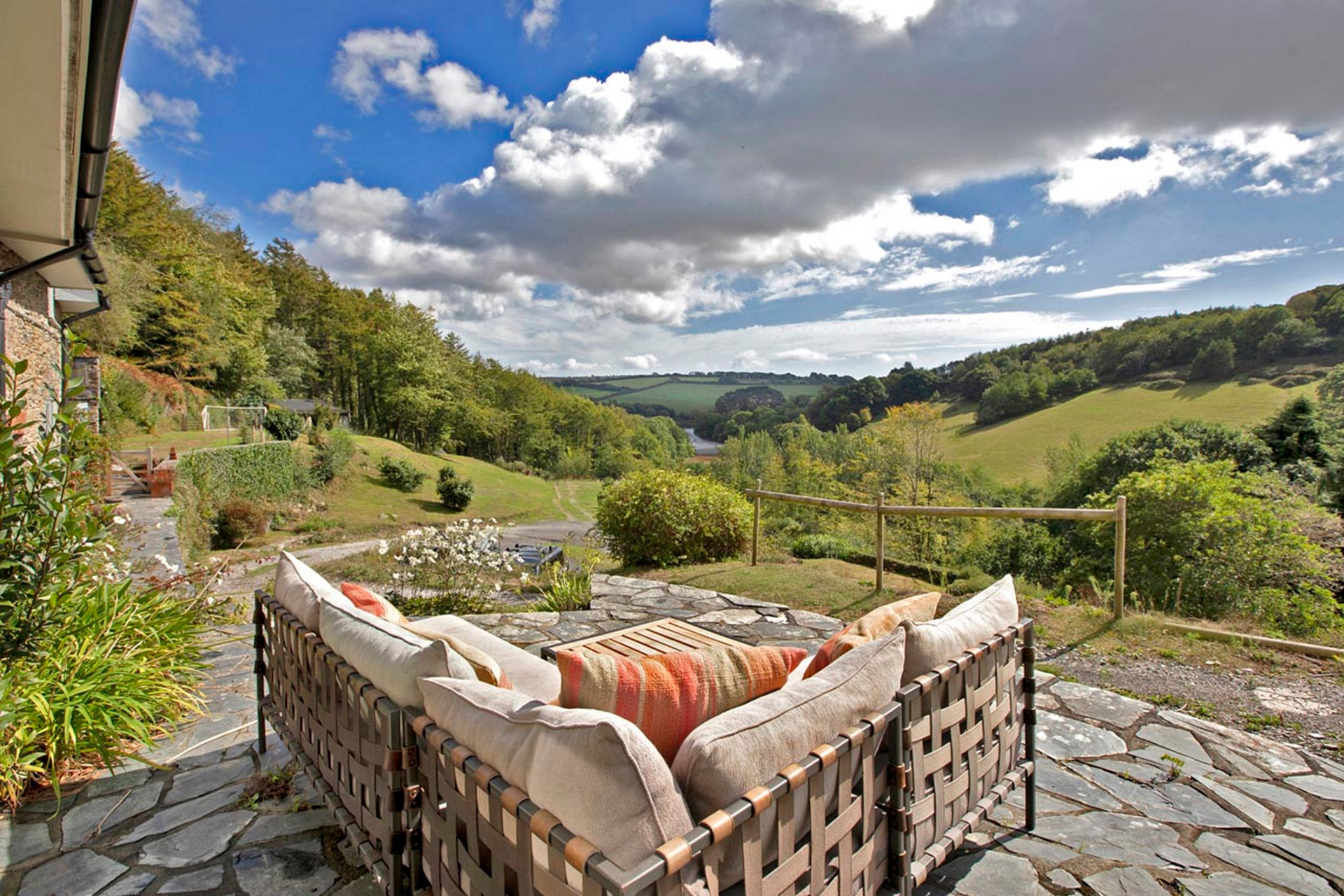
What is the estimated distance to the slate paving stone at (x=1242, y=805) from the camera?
229 cm

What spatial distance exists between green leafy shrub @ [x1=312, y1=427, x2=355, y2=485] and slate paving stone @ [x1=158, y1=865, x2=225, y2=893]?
21223mm

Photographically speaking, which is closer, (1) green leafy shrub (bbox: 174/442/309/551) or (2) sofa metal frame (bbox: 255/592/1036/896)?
(2) sofa metal frame (bbox: 255/592/1036/896)

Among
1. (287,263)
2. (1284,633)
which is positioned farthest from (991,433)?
(287,263)

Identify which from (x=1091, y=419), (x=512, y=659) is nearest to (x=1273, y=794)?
(x=512, y=659)

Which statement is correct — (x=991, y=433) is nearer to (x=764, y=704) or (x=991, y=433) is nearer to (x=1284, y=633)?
(x=1284, y=633)

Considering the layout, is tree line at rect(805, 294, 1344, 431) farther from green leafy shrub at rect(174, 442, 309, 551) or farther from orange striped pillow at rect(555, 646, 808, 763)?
orange striped pillow at rect(555, 646, 808, 763)

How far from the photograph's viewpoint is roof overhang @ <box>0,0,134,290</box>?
7.51ft

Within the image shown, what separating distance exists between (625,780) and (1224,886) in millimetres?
2291

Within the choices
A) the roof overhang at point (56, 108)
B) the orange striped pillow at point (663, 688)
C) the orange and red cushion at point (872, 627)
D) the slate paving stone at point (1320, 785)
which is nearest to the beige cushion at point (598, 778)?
the orange striped pillow at point (663, 688)

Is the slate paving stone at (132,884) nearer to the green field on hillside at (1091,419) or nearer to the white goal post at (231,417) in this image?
the white goal post at (231,417)

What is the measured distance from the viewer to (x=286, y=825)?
88.3 inches

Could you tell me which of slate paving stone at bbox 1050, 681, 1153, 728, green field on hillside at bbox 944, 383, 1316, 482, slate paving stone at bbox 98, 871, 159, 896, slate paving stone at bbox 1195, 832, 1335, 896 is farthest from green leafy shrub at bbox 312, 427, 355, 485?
green field on hillside at bbox 944, 383, 1316, 482

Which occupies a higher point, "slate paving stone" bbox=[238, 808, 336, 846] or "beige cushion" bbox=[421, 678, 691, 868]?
"beige cushion" bbox=[421, 678, 691, 868]

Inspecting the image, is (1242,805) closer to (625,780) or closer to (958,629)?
(958,629)
